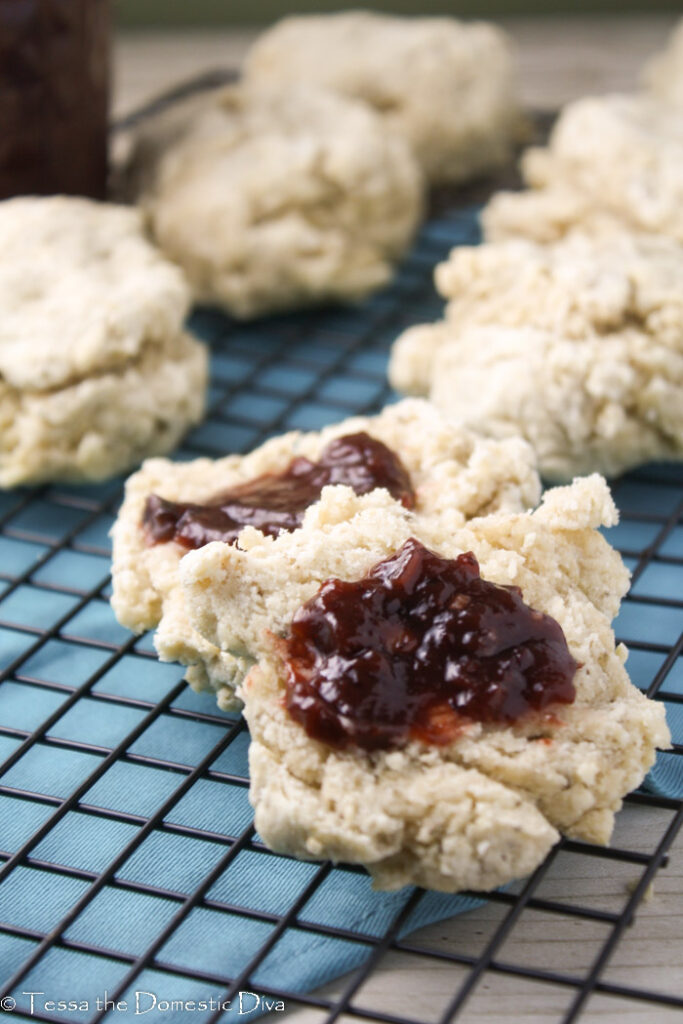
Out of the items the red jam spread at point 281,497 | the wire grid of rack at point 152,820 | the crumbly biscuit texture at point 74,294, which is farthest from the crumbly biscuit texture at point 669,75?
the red jam spread at point 281,497

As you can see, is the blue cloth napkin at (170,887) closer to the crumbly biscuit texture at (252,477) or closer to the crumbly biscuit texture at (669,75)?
the crumbly biscuit texture at (252,477)

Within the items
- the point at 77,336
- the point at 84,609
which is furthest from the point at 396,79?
the point at 84,609

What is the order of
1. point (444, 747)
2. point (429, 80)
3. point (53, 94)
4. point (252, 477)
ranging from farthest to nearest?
1. point (429, 80)
2. point (53, 94)
3. point (252, 477)
4. point (444, 747)

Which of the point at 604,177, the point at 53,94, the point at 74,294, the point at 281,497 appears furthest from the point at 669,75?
the point at 281,497

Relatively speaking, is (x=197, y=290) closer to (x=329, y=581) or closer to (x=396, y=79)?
(x=396, y=79)

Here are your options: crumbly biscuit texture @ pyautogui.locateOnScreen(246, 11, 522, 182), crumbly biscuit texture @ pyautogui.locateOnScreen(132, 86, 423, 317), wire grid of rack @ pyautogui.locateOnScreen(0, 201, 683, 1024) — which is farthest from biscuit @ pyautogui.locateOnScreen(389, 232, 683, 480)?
crumbly biscuit texture @ pyautogui.locateOnScreen(246, 11, 522, 182)

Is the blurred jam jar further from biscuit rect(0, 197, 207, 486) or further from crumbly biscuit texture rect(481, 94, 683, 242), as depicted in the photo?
crumbly biscuit texture rect(481, 94, 683, 242)

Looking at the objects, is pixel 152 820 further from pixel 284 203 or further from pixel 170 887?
pixel 284 203
